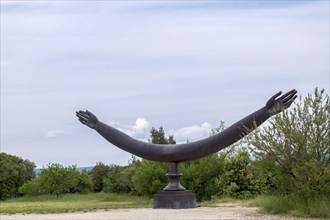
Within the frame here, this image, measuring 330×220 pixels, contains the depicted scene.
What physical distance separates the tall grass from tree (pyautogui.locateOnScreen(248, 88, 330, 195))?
229 mm

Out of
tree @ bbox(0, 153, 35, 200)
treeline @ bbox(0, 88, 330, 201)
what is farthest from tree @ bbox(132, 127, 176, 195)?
tree @ bbox(0, 153, 35, 200)

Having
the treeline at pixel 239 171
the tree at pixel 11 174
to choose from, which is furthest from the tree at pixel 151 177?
the tree at pixel 11 174

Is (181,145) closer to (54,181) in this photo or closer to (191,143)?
(191,143)

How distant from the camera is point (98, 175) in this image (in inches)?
1470

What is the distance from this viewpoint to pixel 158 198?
18.3 m

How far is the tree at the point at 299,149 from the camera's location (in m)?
14.9

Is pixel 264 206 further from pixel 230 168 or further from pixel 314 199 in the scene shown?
pixel 230 168

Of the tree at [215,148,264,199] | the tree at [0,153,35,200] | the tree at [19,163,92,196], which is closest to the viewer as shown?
the tree at [215,148,264,199]

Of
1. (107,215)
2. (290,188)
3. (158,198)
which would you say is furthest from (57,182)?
(290,188)

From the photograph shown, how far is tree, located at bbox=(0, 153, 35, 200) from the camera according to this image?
34.2 m

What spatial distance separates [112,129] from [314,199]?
24.4 ft

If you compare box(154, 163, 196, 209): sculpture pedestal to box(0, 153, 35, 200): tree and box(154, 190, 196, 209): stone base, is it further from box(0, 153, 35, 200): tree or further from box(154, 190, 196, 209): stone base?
box(0, 153, 35, 200): tree

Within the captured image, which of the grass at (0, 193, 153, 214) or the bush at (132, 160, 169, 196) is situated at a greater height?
the bush at (132, 160, 169, 196)

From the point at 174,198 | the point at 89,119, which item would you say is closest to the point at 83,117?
the point at 89,119
